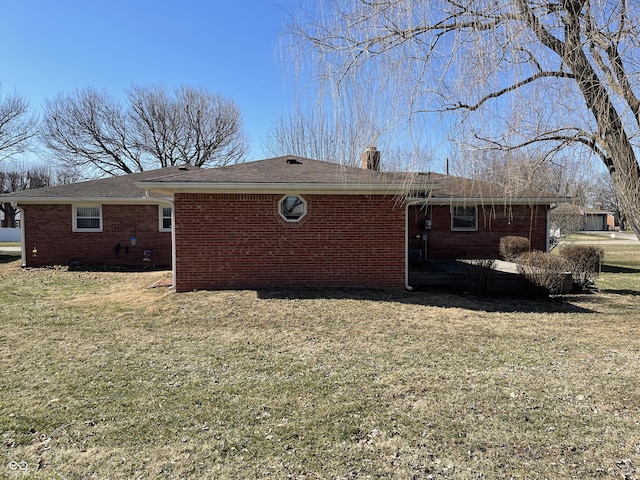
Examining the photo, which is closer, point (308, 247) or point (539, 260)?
point (308, 247)

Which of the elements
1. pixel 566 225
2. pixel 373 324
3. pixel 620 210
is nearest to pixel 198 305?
pixel 373 324

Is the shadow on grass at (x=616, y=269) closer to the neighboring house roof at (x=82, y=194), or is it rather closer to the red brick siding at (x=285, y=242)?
the red brick siding at (x=285, y=242)

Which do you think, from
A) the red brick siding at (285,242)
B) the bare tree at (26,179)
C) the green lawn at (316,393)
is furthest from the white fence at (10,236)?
the red brick siding at (285,242)

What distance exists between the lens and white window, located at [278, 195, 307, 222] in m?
8.83

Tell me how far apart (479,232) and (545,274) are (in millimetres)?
5513

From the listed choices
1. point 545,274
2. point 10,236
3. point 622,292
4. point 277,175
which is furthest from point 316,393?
point 10,236

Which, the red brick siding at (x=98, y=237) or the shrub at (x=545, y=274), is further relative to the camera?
the red brick siding at (x=98, y=237)

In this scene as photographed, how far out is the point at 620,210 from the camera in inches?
153

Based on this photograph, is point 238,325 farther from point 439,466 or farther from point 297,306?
point 439,466

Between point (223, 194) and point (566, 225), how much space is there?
15893 millimetres

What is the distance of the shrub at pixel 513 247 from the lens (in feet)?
43.2

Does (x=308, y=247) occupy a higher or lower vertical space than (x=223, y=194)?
lower

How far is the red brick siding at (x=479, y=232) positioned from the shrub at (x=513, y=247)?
0.63m

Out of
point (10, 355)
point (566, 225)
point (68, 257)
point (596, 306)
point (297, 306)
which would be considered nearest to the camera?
point (10, 355)
